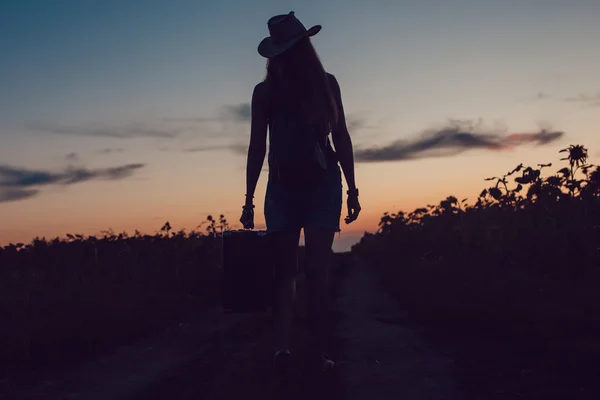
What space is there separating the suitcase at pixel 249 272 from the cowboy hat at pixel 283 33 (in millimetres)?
1268

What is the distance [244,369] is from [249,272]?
0.71 m

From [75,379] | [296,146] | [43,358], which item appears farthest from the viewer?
[43,358]

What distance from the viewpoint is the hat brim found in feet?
13.3

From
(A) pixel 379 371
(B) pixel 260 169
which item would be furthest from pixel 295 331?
(B) pixel 260 169

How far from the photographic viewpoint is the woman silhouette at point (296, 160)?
4.07 metres

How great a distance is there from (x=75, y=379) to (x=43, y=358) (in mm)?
963

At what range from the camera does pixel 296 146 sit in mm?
4023

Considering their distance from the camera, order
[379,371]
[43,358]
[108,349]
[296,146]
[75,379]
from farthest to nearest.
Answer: [108,349]
[43,358]
[75,379]
[379,371]
[296,146]

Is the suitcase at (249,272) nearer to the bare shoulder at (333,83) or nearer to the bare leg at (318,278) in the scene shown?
the bare leg at (318,278)

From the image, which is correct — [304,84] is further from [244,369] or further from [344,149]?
[244,369]

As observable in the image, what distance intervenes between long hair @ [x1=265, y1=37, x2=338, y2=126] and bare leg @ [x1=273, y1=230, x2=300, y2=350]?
830mm

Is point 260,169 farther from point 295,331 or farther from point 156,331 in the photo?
point 156,331

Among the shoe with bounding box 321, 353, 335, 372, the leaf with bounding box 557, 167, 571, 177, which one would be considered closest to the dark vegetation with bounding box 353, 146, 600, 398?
the leaf with bounding box 557, 167, 571, 177

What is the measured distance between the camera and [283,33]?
13.5 ft
